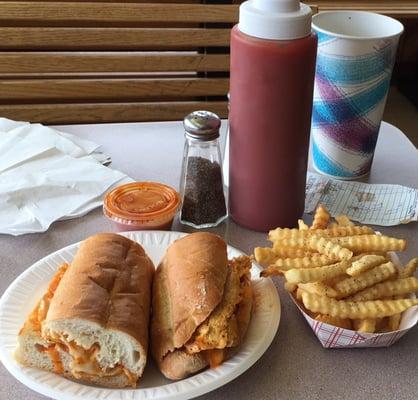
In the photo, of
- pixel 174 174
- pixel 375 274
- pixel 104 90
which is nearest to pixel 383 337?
pixel 375 274

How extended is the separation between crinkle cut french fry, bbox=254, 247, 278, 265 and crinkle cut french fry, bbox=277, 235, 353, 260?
0.06ft

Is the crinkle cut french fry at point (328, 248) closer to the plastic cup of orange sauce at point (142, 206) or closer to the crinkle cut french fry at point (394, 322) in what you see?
the crinkle cut french fry at point (394, 322)

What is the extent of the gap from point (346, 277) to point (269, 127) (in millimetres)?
273

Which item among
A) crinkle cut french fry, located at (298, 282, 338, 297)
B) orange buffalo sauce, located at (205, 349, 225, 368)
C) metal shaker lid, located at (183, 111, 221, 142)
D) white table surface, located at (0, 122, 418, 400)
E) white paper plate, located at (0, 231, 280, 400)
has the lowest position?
white table surface, located at (0, 122, 418, 400)

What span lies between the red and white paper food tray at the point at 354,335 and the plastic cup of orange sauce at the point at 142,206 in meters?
0.29

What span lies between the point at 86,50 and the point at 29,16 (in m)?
0.23

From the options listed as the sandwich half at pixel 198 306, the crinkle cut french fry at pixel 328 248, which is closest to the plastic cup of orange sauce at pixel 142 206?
the sandwich half at pixel 198 306

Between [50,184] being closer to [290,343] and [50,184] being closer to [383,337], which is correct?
[290,343]

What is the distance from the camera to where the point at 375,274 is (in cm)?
74

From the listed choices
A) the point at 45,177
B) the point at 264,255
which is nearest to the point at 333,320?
the point at 264,255

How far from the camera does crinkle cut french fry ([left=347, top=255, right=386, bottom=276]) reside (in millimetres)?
720

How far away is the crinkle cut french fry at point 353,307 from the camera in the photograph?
696 mm

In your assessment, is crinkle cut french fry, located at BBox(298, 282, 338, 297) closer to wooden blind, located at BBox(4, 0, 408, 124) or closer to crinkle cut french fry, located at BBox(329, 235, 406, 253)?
crinkle cut french fry, located at BBox(329, 235, 406, 253)

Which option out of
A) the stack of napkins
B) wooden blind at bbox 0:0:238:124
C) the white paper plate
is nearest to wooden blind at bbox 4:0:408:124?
wooden blind at bbox 0:0:238:124
